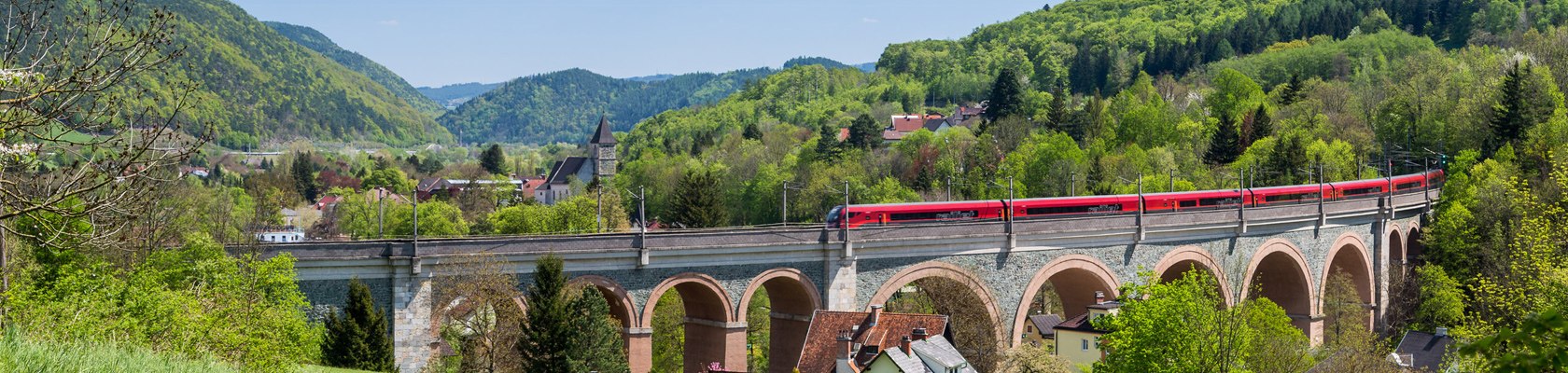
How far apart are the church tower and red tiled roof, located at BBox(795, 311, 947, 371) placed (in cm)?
11912

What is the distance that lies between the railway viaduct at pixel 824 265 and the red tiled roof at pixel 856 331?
2.77m

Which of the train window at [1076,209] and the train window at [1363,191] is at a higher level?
the train window at [1363,191]

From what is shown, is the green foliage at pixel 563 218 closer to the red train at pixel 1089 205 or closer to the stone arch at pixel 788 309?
the red train at pixel 1089 205

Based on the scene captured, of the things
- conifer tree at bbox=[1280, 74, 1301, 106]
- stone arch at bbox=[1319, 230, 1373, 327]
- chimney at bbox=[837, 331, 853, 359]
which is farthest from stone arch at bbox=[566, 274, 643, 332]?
conifer tree at bbox=[1280, 74, 1301, 106]

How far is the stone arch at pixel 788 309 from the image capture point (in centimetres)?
4484

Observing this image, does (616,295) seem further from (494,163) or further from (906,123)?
(494,163)

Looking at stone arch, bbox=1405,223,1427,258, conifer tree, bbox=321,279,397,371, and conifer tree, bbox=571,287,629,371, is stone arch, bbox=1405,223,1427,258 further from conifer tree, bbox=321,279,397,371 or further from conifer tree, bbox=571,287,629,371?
conifer tree, bbox=321,279,397,371

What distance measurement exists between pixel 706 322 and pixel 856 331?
5906mm

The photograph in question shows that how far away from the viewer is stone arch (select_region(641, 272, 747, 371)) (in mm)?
42906

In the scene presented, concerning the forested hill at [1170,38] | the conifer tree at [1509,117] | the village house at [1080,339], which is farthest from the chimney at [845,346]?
the forested hill at [1170,38]

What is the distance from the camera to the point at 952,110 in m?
166

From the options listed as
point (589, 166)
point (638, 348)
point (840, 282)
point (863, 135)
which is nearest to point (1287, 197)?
point (840, 282)

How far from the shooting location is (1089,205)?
175 ft

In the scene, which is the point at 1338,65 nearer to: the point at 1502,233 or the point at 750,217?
the point at 750,217
